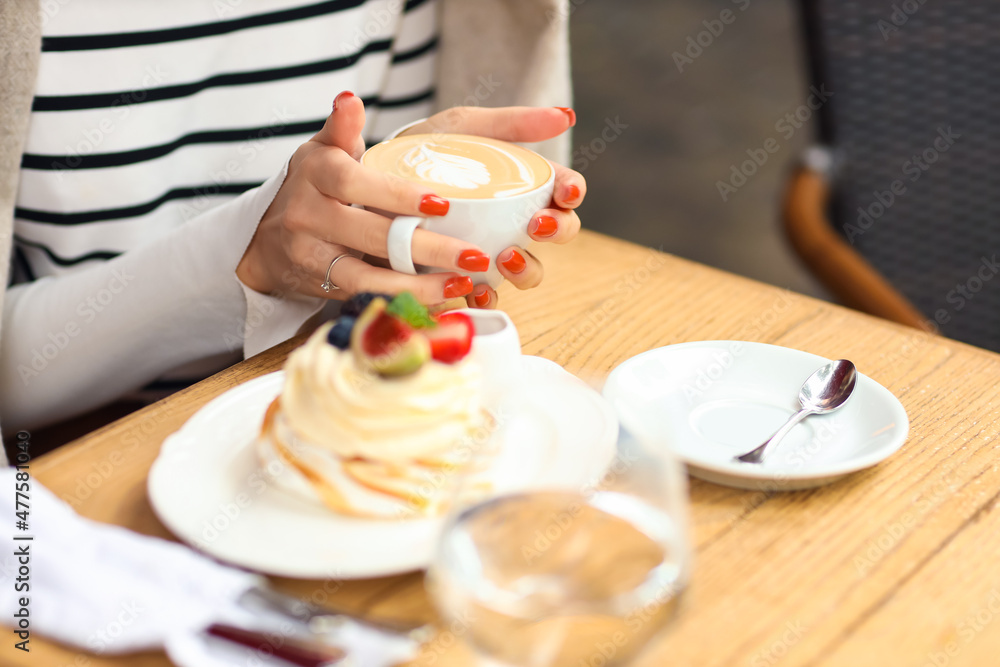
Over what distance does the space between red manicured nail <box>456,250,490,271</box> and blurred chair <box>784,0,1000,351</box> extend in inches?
27.2

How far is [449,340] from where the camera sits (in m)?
0.51

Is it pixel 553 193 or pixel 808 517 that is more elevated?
pixel 553 193

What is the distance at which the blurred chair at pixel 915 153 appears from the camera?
1.22 m

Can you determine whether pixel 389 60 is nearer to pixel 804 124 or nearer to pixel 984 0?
pixel 984 0

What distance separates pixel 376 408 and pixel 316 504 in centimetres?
6

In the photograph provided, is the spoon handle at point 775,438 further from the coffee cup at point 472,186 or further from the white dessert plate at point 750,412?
the coffee cup at point 472,186

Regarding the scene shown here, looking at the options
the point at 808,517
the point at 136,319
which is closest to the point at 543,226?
the point at 808,517

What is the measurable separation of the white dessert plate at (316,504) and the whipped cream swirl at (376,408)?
0.04 m

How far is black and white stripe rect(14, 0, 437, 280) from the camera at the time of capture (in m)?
0.92

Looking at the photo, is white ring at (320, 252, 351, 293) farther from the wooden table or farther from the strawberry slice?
the strawberry slice

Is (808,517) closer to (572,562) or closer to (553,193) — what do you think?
(572,562)

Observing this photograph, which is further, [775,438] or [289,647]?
[775,438]

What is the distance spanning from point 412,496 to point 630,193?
2.38m

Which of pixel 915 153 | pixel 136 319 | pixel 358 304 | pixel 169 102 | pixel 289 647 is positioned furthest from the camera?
pixel 915 153
